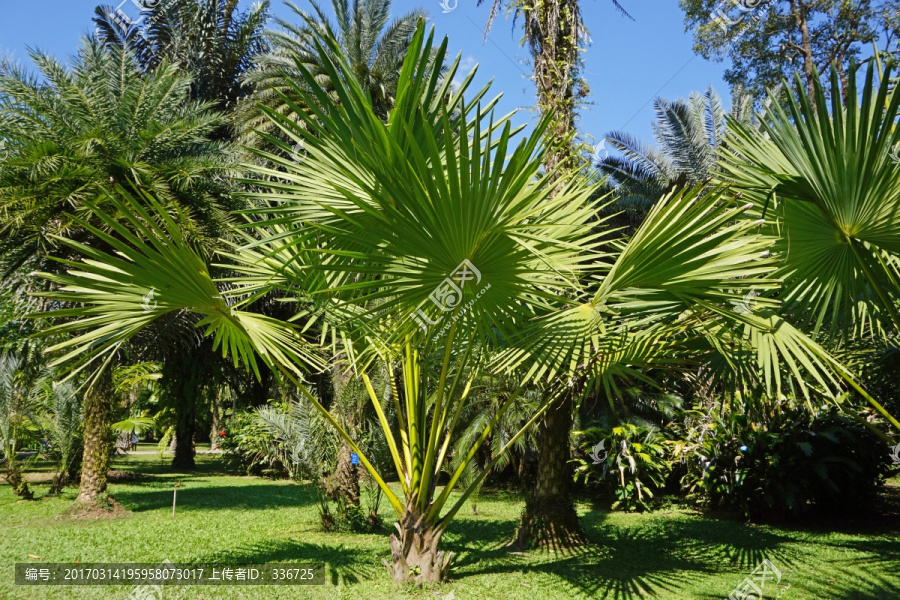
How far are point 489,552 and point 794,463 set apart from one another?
509 centimetres

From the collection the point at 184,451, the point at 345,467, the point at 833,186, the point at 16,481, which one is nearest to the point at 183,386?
the point at 184,451

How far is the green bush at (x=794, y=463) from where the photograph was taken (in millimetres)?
9016

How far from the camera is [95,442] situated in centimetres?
984

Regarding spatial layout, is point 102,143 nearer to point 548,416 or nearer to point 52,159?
point 52,159

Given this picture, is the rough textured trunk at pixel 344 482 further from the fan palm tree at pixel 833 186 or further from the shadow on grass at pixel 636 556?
the fan palm tree at pixel 833 186

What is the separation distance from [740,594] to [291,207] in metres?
4.90

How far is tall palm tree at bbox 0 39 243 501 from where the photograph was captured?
854cm

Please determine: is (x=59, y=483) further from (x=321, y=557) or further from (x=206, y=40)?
(x=206, y=40)

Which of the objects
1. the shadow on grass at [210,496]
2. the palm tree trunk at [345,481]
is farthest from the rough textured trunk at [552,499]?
the shadow on grass at [210,496]

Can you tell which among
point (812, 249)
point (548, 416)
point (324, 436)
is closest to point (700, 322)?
point (812, 249)

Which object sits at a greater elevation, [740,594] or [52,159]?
[52,159]

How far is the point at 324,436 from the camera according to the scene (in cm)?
853

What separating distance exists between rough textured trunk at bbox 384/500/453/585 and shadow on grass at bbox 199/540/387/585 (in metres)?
0.69

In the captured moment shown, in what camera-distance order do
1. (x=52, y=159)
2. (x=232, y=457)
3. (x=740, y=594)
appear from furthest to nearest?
(x=232, y=457)
(x=52, y=159)
(x=740, y=594)
